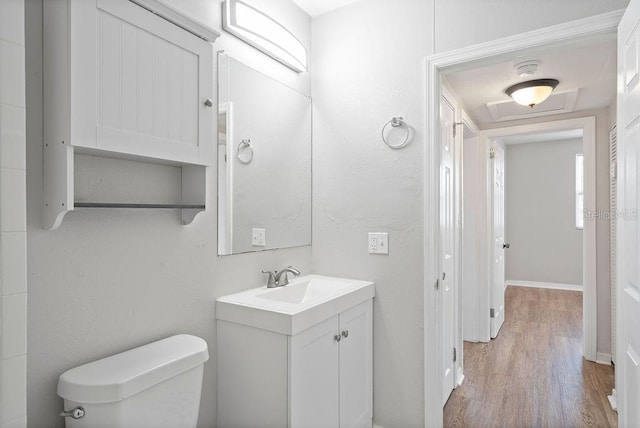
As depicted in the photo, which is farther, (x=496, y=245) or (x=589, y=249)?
(x=496, y=245)

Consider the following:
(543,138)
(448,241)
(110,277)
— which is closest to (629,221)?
(448,241)

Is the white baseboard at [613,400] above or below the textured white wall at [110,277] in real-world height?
below

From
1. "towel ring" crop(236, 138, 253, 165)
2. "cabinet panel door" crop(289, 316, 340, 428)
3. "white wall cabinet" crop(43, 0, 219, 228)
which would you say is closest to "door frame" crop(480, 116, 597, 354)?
"cabinet panel door" crop(289, 316, 340, 428)

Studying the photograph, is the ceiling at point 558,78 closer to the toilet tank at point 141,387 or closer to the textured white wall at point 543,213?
the toilet tank at point 141,387

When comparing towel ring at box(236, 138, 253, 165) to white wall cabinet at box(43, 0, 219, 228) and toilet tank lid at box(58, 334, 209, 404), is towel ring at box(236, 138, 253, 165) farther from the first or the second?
toilet tank lid at box(58, 334, 209, 404)

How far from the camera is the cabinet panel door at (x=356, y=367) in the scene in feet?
6.23

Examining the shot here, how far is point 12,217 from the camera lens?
0.92 m

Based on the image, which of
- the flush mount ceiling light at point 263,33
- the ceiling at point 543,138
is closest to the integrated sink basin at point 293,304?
the flush mount ceiling light at point 263,33

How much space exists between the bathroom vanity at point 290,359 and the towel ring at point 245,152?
66cm

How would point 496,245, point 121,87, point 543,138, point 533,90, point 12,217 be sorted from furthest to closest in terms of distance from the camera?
point 543,138 → point 496,245 → point 533,90 → point 121,87 → point 12,217

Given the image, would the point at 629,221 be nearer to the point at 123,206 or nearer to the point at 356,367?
the point at 356,367

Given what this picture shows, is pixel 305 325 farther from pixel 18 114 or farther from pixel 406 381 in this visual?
pixel 18 114

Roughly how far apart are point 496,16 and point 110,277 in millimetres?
2002

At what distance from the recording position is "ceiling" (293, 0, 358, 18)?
2.23 meters
